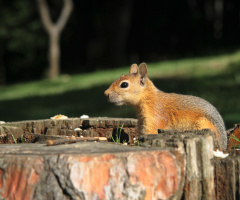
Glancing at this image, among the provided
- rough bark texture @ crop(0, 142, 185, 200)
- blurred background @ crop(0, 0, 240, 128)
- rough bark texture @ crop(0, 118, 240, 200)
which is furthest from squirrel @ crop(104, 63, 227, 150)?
blurred background @ crop(0, 0, 240, 128)

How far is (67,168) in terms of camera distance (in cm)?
277

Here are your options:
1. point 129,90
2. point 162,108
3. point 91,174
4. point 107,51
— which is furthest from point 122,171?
point 107,51

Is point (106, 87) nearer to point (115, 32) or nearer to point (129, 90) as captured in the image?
point (129, 90)

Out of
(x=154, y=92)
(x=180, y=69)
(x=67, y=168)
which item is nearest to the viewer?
(x=67, y=168)

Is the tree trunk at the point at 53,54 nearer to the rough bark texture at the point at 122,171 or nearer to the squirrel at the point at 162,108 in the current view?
the squirrel at the point at 162,108

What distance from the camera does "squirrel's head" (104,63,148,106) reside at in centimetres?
465

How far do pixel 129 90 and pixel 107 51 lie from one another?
2056cm

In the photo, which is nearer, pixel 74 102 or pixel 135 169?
pixel 135 169

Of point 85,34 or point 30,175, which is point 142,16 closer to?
point 85,34

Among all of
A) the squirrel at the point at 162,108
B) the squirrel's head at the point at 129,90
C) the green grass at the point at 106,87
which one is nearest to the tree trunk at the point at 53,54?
the green grass at the point at 106,87

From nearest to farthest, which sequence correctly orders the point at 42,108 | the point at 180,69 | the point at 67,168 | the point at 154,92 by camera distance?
the point at 67,168, the point at 154,92, the point at 42,108, the point at 180,69

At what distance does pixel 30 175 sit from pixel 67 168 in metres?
0.23

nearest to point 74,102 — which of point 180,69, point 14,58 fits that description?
point 180,69

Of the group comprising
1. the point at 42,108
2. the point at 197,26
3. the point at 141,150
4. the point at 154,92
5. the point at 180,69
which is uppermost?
the point at 197,26
